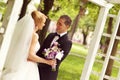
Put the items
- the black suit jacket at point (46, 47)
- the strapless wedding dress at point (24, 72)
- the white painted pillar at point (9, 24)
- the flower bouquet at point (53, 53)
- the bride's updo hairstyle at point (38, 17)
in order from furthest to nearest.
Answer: the black suit jacket at point (46, 47) → the flower bouquet at point (53, 53) → the strapless wedding dress at point (24, 72) → the bride's updo hairstyle at point (38, 17) → the white painted pillar at point (9, 24)

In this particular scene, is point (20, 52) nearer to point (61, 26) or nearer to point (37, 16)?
point (37, 16)

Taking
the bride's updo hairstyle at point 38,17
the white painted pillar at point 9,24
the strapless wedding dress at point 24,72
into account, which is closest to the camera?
the white painted pillar at point 9,24

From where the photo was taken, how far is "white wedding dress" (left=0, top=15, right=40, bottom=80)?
5.83 m

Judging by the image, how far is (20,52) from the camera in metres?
5.93

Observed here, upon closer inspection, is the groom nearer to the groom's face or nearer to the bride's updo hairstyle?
the groom's face

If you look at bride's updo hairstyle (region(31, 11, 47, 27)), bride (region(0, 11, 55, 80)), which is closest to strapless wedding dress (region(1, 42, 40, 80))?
bride (region(0, 11, 55, 80))

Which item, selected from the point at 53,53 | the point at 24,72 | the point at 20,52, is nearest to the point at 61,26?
the point at 53,53

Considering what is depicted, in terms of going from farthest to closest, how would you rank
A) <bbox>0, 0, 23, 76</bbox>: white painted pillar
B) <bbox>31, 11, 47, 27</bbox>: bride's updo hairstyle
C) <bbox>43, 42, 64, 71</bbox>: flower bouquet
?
<bbox>43, 42, 64, 71</bbox>: flower bouquet < <bbox>31, 11, 47, 27</bbox>: bride's updo hairstyle < <bbox>0, 0, 23, 76</bbox>: white painted pillar

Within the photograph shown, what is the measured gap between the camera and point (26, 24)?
19.1 ft

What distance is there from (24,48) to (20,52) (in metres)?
0.10

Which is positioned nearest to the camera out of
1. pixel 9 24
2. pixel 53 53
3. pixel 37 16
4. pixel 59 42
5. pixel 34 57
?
pixel 9 24

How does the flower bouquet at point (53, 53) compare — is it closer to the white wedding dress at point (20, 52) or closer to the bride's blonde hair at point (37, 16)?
the white wedding dress at point (20, 52)

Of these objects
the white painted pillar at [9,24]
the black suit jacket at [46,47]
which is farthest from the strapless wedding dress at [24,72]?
the white painted pillar at [9,24]

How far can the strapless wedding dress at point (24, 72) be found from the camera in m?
5.96
